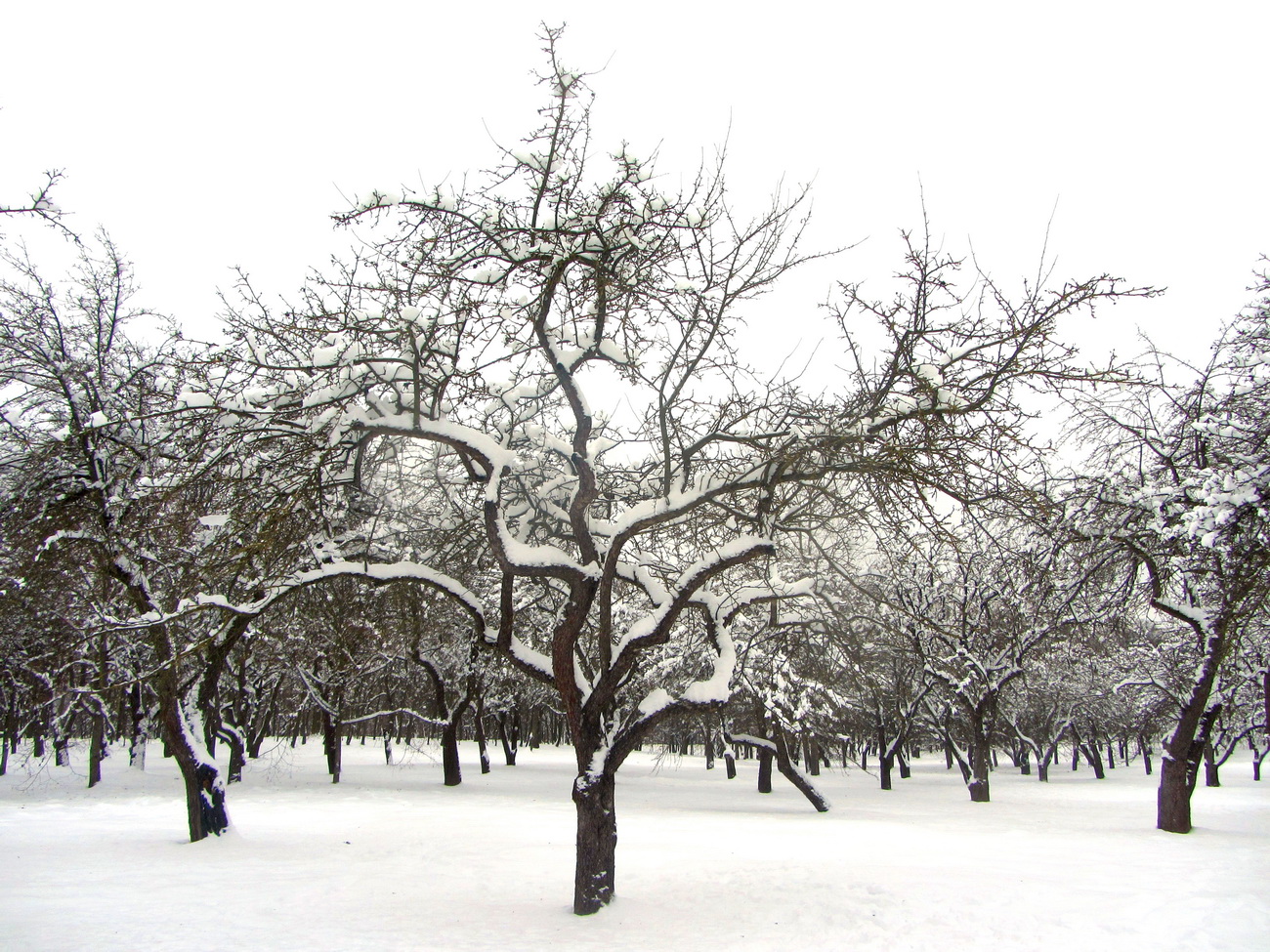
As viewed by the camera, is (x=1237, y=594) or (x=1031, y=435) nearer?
(x=1031, y=435)

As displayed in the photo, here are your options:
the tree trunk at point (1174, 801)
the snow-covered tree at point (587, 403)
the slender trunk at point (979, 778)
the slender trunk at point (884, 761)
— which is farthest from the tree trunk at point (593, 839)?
the slender trunk at point (884, 761)

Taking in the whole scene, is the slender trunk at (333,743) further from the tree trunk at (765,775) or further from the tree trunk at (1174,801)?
the tree trunk at (1174,801)

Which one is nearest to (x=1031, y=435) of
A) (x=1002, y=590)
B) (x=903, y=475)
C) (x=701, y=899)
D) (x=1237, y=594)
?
(x=903, y=475)

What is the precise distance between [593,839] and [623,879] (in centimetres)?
233

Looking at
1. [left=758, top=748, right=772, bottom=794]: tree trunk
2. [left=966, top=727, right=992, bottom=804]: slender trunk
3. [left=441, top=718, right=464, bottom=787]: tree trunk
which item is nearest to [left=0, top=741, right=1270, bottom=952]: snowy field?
[left=966, top=727, right=992, bottom=804]: slender trunk

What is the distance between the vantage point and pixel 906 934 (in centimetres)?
751

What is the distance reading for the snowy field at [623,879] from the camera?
741cm

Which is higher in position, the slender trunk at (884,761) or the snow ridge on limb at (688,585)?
the snow ridge on limb at (688,585)

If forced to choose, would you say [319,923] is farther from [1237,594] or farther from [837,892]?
[1237,594]

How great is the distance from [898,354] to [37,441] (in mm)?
11698

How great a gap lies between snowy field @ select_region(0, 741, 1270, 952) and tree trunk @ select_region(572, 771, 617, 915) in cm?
22

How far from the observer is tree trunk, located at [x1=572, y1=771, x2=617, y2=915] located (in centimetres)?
773

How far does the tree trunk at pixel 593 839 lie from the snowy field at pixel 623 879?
22cm

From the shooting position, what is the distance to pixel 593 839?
25.6ft
